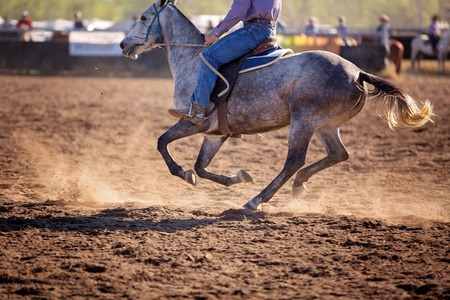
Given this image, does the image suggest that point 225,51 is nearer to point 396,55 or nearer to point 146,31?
point 146,31

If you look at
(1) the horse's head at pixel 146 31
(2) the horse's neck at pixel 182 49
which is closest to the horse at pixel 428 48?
(2) the horse's neck at pixel 182 49

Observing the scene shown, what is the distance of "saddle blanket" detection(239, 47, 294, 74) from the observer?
5.65 metres

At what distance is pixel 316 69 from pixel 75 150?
5.07 metres

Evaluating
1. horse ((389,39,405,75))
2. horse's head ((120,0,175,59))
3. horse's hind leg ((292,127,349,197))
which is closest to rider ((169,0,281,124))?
horse's head ((120,0,175,59))

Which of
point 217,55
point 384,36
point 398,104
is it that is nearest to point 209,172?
point 217,55

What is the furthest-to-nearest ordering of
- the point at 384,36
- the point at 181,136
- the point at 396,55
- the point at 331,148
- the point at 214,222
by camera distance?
the point at 396,55 → the point at 384,36 → the point at 331,148 → the point at 181,136 → the point at 214,222

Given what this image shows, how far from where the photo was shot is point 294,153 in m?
5.71

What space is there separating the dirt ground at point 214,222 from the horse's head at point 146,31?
1.85m

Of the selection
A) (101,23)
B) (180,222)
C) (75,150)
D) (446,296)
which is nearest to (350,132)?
(75,150)

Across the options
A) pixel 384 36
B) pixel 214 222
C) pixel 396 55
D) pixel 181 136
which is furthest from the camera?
pixel 396 55

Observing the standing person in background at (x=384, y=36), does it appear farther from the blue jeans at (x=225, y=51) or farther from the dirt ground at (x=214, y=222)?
the blue jeans at (x=225, y=51)

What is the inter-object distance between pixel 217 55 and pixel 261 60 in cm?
47

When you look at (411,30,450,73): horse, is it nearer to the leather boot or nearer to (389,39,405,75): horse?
(389,39,405,75): horse

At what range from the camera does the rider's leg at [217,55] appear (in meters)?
5.62
